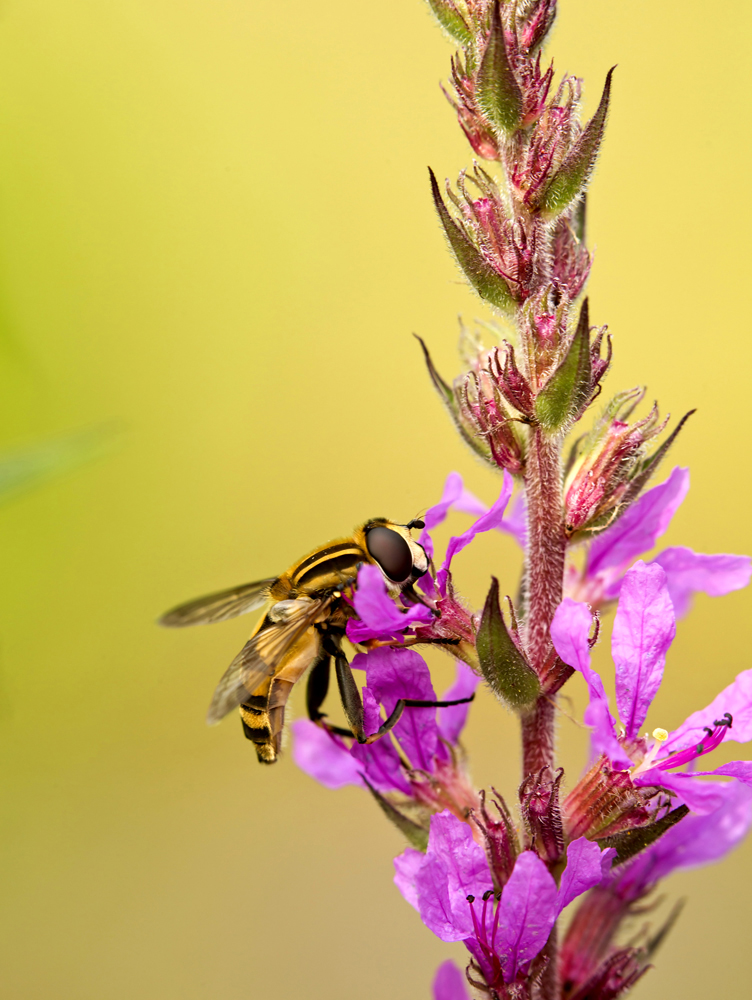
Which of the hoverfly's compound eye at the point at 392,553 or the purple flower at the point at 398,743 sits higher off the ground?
the hoverfly's compound eye at the point at 392,553

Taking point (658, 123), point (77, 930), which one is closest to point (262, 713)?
point (77, 930)

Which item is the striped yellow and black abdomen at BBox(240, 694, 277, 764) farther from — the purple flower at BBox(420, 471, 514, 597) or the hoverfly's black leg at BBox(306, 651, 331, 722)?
the purple flower at BBox(420, 471, 514, 597)

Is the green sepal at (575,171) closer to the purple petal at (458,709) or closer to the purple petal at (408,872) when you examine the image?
the purple petal at (458,709)

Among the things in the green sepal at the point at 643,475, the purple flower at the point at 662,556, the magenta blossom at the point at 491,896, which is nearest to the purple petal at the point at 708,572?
the purple flower at the point at 662,556

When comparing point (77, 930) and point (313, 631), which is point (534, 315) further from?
point (77, 930)

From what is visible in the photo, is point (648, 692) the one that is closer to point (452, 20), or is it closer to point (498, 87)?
point (498, 87)

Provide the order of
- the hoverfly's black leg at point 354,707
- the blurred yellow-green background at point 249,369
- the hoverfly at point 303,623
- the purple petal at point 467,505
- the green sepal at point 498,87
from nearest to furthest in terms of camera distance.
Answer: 1. the green sepal at point 498,87
2. the hoverfly's black leg at point 354,707
3. the hoverfly at point 303,623
4. the purple petal at point 467,505
5. the blurred yellow-green background at point 249,369

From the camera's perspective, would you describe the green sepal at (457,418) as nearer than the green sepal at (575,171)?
No
